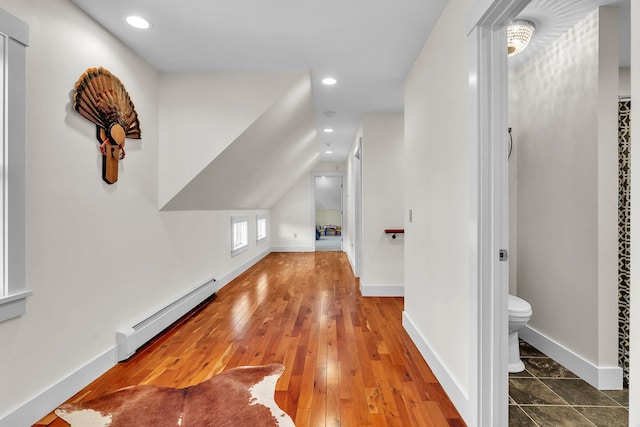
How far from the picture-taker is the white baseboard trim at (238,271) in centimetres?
455

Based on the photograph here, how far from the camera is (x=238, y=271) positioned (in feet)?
17.7

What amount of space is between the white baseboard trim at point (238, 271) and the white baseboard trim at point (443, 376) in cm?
270

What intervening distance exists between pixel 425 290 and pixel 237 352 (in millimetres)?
1490

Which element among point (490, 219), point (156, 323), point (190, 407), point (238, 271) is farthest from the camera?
point (238, 271)

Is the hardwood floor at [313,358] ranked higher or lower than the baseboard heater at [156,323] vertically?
lower

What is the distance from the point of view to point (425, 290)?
8.09 feet

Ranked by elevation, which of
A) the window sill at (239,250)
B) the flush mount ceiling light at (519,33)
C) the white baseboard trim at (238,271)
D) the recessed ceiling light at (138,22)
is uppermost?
the recessed ceiling light at (138,22)

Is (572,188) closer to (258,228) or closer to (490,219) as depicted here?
(490,219)

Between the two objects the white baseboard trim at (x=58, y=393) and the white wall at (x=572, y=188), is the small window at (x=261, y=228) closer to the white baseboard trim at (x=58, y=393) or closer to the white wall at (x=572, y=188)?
the white baseboard trim at (x=58, y=393)

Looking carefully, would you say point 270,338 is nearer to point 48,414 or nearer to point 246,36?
point 48,414

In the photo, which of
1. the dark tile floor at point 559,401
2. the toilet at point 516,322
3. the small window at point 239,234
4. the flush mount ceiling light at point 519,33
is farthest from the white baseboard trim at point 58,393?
the flush mount ceiling light at point 519,33

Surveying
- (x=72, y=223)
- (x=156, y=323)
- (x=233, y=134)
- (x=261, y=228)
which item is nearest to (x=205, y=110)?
(x=233, y=134)

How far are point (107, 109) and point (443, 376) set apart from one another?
9.10ft

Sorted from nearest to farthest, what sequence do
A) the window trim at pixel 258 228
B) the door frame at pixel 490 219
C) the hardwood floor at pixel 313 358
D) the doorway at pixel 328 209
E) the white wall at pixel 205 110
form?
the door frame at pixel 490 219 < the hardwood floor at pixel 313 358 < the white wall at pixel 205 110 < the window trim at pixel 258 228 < the doorway at pixel 328 209
